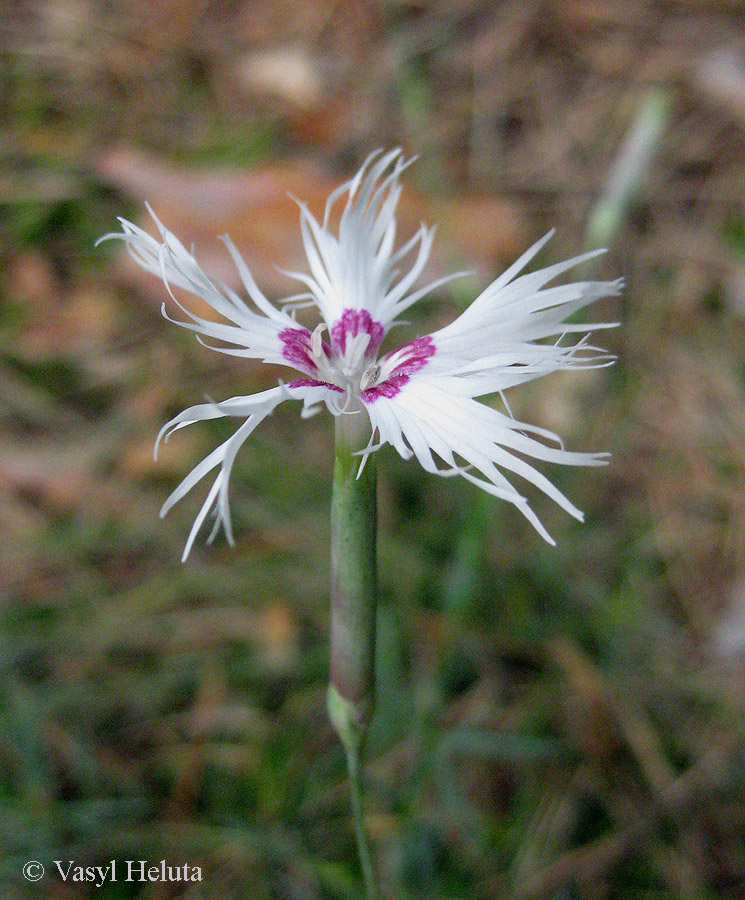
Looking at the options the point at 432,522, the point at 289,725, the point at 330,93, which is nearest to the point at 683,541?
the point at 432,522

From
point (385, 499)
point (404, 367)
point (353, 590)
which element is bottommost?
point (353, 590)

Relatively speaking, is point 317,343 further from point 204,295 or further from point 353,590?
point 353,590

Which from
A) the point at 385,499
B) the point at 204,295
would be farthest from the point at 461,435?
the point at 385,499

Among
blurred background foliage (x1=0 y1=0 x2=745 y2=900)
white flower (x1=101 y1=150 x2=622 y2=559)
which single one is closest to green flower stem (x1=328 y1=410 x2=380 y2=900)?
white flower (x1=101 y1=150 x2=622 y2=559)

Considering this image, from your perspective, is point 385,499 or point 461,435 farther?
point 385,499

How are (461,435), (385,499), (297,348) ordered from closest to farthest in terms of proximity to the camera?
(461,435), (297,348), (385,499)

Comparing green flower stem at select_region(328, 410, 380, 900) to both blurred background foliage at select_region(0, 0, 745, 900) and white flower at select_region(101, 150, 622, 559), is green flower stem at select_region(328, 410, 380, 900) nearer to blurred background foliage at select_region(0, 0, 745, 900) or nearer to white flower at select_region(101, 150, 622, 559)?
white flower at select_region(101, 150, 622, 559)
